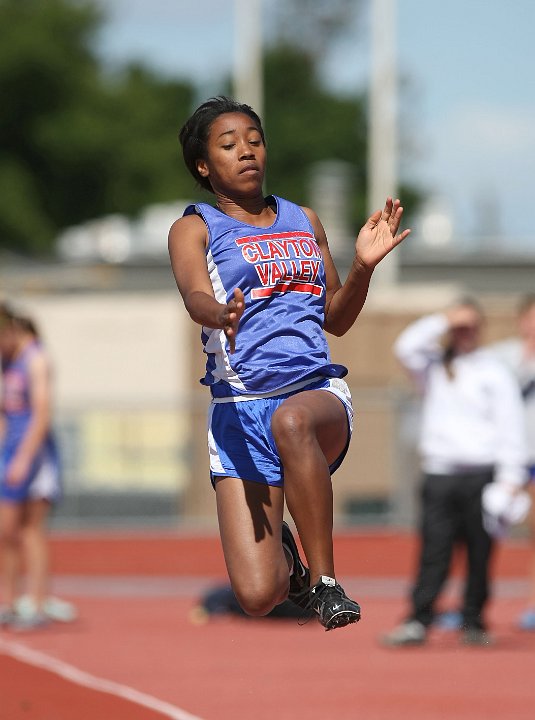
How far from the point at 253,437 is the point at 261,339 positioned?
1.33ft

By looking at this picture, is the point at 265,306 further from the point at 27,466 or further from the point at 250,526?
the point at 27,466

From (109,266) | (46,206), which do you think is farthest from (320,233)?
(46,206)

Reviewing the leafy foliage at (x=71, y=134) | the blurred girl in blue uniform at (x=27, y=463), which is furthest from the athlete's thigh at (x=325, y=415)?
the leafy foliage at (x=71, y=134)

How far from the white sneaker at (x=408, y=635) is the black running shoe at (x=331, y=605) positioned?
16.2 feet

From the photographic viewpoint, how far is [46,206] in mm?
67562

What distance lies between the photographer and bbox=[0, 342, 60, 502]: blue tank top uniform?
469 inches

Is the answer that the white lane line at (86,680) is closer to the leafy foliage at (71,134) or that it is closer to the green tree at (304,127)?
the leafy foliage at (71,134)

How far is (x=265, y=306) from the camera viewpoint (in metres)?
6.30

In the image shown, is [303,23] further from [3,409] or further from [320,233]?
[320,233]

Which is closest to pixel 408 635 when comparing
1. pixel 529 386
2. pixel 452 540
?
pixel 452 540

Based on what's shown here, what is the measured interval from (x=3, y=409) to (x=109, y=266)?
2757 cm

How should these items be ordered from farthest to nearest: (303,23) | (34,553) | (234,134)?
(303,23)
(34,553)
(234,134)

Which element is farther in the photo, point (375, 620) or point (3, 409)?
point (375, 620)

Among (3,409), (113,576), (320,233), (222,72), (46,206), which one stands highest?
(222,72)
